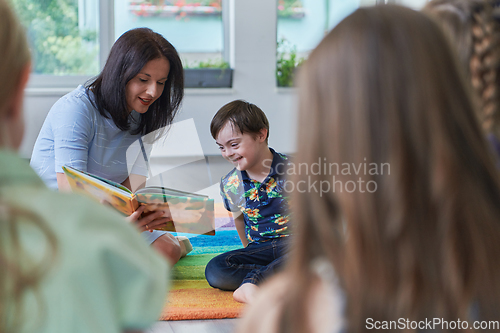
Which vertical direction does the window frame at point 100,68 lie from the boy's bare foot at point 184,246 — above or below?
above

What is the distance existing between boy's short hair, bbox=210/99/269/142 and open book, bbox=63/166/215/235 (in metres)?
0.58

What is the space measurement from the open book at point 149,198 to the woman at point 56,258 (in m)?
0.92

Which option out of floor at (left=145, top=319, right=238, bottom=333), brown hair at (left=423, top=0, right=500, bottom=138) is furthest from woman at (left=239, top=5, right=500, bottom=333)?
floor at (left=145, top=319, right=238, bottom=333)

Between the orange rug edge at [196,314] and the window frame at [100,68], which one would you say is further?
the window frame at [100,68]

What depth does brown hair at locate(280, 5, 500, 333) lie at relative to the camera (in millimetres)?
484

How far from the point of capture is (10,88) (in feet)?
1.54

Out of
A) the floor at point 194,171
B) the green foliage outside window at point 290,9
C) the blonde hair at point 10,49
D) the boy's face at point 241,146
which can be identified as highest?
the green foliage outside window at point 290,9

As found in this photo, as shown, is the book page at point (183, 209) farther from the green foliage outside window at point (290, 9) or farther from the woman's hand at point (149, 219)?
the green foliage outside window at point (290, 9)

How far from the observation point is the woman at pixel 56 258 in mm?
421

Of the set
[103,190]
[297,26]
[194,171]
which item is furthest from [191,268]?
[297,26]

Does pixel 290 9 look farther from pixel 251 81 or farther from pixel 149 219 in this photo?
pixel 149 219

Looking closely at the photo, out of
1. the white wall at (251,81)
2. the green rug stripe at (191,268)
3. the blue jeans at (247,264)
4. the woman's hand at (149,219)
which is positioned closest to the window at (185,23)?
the white wall at (251,81)

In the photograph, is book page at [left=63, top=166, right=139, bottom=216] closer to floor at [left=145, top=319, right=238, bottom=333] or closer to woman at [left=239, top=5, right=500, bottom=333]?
floor at [left=145, top=319, right=238, bottom=333]

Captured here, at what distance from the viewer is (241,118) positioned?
1.94 meters
